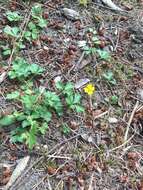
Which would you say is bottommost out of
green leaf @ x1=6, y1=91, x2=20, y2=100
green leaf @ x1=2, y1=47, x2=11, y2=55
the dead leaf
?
the dead leaf

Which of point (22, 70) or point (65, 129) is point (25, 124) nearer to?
point (65, 129)

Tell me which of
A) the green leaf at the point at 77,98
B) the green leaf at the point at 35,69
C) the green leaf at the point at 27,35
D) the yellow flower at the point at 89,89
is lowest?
the green leaf at the point at 77,98

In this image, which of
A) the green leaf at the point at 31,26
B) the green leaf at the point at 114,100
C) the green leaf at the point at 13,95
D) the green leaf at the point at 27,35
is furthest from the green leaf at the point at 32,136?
the green leaf at the point at 31,26

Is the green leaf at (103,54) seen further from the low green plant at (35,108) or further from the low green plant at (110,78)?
the low green plant at (35,108)

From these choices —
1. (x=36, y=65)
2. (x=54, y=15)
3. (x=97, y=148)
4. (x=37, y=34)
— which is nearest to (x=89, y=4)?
(x=54, y=15)

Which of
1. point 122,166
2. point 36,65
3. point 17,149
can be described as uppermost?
point 36,65

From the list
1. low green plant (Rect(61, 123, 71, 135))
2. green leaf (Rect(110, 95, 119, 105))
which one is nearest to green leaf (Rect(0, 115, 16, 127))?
low green plant (Rect(61, 123, 71, 135))

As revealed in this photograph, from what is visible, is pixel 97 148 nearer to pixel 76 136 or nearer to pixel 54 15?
pixel 76 136

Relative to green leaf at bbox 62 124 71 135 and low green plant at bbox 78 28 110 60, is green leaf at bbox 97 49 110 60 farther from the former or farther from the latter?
green leaf at bbox 62 124 71 135
